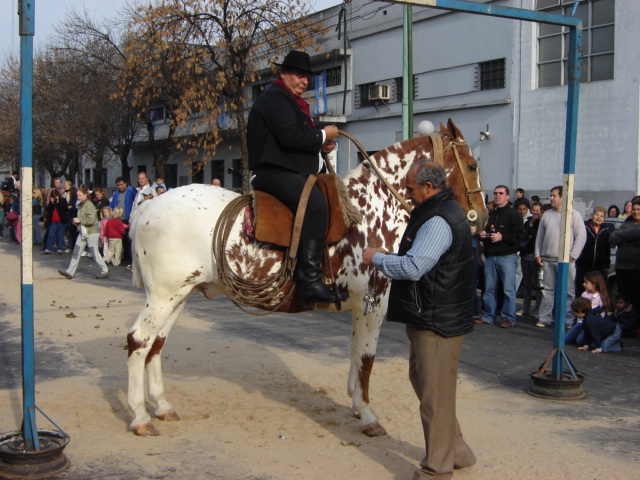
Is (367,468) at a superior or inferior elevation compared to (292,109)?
inferior

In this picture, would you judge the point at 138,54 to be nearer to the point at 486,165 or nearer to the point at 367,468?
the point at 486,165

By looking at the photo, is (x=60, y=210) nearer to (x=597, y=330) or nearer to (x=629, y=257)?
(x=629, y=257)

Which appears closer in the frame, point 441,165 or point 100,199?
point 441,165

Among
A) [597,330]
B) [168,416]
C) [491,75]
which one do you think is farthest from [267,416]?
[491,75]

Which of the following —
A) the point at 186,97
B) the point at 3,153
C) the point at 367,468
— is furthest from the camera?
the point at 3,153

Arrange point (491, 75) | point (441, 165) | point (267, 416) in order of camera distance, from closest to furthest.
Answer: point (441, 165)
point (267, 416)
point (491, 75)

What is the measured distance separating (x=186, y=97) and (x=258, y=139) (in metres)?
18.4

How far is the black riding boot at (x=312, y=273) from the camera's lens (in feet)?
19.1

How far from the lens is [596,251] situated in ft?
36.4

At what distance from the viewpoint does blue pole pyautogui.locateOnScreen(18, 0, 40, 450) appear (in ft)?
16.2

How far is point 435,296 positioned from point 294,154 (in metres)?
1.97

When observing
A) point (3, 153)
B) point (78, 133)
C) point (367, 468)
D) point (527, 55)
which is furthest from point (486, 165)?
point (3, 153)

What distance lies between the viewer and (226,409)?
6570 mm

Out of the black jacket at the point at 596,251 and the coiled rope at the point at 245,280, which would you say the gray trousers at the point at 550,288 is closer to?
the black jacket at the point at 596,251
